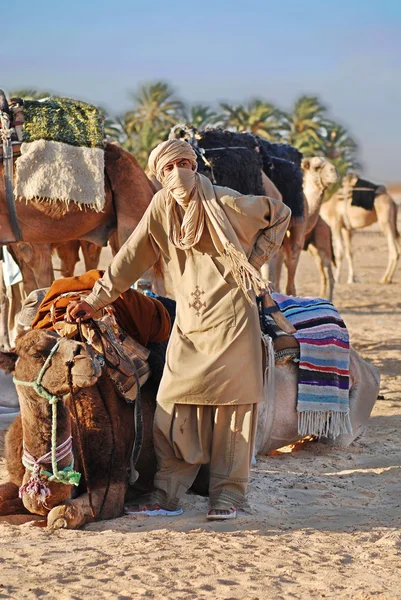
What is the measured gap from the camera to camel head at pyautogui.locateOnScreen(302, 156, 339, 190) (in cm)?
1454

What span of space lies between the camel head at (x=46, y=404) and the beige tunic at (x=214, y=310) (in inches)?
23.6

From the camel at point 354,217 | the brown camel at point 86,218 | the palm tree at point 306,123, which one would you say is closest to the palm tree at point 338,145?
the palm tree at point 306,123

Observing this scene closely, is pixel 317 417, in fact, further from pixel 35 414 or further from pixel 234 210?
pixel 35 414

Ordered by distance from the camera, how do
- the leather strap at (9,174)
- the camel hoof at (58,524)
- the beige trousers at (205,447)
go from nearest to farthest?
the camel hoof at (58,524), the beige trousers at (205,447), the leather strap at (9,174)

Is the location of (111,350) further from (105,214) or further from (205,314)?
(105,214)

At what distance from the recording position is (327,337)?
6539mm

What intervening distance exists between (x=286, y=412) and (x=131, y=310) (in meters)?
1.49

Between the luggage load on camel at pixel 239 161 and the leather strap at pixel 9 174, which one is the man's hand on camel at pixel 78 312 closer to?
the leather strap at pixel 9 174

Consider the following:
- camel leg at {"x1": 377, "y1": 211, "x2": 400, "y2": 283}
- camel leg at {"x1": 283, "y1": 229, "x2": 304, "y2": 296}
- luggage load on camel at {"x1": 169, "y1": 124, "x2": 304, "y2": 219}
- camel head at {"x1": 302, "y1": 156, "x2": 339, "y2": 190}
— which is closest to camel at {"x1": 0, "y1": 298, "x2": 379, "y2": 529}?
luggage load on camel at {"x1": 169, "y1": 124, "x2": 304, "y2": 219}

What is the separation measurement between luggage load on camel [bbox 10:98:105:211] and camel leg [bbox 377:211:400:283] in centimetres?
1388

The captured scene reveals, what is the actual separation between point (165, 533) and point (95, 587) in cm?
83

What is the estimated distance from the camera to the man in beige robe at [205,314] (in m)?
4.97

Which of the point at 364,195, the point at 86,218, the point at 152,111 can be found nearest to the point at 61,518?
the point at 86,218

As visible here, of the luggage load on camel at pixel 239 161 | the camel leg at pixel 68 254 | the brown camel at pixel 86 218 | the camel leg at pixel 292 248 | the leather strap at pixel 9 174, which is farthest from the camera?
the camel leg at pixel 292 248
